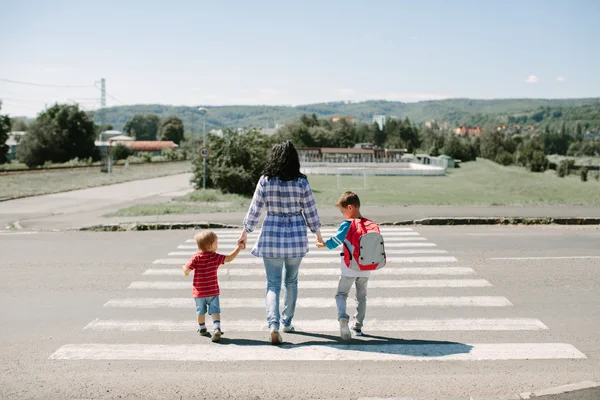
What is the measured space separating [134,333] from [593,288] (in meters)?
6.62

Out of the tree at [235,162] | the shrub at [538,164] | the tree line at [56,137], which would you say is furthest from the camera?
the shrub at [538,164]

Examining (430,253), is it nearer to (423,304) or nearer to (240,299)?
(423,304)

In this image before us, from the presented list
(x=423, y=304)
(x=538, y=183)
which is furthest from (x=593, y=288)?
(x=538, y=183)

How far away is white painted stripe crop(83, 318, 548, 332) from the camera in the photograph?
6230mm

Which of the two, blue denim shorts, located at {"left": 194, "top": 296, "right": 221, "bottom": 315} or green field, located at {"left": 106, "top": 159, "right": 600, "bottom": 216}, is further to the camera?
green field, located at {"left": 106, "top": 159, "right": 600, "bottom": 216}

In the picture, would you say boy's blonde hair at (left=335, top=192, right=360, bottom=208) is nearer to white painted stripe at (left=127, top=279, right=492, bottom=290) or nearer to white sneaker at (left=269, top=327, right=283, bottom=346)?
white sneaker at (left=269, top=327, right=283, bottom=346)

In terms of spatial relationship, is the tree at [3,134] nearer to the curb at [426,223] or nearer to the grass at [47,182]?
the grass at [47,182]

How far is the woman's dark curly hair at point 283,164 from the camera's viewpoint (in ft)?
18.8

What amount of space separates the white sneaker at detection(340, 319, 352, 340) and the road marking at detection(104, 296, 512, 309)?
4.17 feet

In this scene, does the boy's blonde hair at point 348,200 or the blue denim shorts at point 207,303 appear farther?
the blue denim shorts at point 207,303

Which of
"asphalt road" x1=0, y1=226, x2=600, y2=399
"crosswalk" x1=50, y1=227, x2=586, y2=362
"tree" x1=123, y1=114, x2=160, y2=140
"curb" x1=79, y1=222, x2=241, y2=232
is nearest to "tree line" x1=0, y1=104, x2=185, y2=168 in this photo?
"curb" x1=79, y1=222, x2=241, y2=232

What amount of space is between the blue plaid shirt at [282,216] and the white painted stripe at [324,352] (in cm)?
101

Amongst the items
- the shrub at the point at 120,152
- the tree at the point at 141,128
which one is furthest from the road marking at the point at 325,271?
the tree at the point at 141,128

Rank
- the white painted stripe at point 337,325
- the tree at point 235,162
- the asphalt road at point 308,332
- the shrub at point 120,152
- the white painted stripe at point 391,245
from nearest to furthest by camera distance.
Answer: the asphalt road at point 308,332 → the white painted stripe at point 337,325 → the white painted stripe at point 391,245 → the tree at point 235,162 → the shrub at point 120,152
